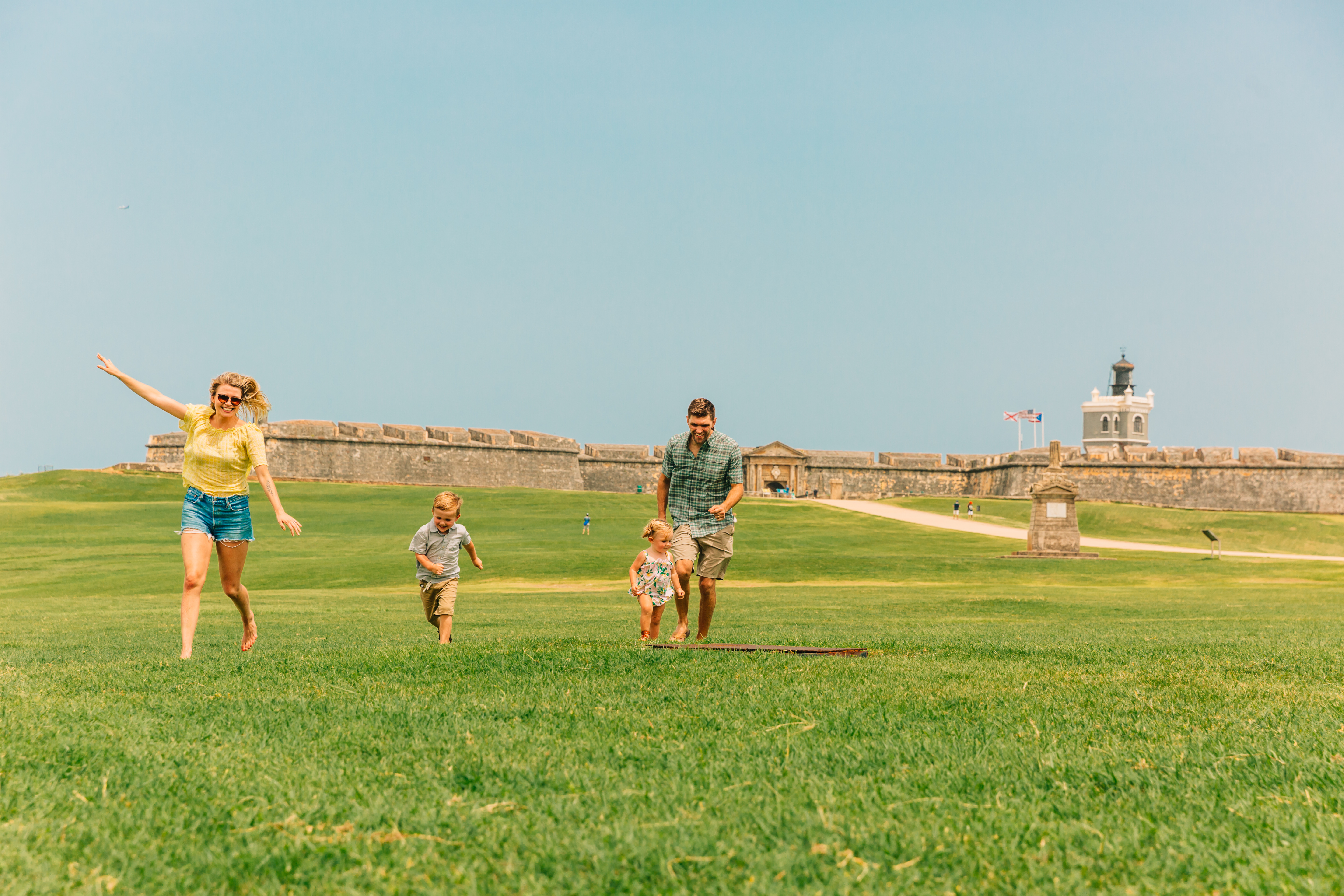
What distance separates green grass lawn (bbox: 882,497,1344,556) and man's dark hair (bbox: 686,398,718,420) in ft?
109

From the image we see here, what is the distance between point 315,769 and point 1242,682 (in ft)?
14.3

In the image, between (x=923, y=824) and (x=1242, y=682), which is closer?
(x=923, y=824)

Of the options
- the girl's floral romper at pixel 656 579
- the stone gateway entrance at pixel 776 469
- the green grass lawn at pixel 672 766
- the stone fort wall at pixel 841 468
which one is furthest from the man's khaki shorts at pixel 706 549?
the stone gateway entrance at pixel 776 469

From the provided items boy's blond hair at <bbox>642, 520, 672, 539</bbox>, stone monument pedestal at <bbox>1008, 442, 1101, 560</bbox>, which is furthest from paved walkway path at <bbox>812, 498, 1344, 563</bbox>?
boy's blond hair at <bbox>642, 520, 672, 539</bbox>

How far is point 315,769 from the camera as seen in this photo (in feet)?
10.4

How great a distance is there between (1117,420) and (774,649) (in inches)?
3713

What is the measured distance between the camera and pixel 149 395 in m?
6.64

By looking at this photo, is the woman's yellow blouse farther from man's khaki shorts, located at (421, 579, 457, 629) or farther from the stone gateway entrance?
the stone gateway entrance

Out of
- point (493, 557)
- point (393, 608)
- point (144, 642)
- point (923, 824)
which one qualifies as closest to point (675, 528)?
point (144, 642)

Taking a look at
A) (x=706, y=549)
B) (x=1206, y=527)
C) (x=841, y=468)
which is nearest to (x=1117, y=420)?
(x=841, y=468)

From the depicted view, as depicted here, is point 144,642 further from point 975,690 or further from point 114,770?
point 975,690

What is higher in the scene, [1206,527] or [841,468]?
[841,468]

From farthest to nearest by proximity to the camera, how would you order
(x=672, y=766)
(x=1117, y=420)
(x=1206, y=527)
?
(x=1117, y=420), (x=1206, y=527), (x=672, y=766)

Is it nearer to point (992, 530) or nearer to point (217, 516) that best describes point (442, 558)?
point (217, 516)
